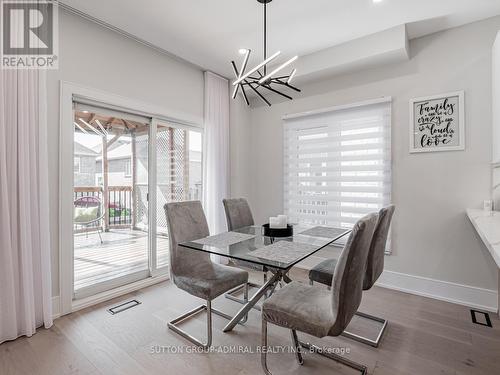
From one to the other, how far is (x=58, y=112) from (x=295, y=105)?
2.92 metres

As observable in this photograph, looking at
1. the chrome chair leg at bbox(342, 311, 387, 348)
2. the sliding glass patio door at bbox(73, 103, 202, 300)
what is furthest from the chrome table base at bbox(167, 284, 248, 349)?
the sliding glass patio door at bbox(73, 103, 202, 300)

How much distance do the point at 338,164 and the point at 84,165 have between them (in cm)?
305

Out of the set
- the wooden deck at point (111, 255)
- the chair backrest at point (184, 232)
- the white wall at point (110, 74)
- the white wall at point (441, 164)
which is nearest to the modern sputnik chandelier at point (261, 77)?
the chair backrest at point (184, 232)

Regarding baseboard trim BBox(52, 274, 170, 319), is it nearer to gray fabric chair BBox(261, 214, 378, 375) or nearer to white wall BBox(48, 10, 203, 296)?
white wall BBox(48, 10, 203, 296)

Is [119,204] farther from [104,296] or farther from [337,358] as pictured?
[337,358]

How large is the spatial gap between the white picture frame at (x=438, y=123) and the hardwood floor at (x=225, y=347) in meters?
1.69

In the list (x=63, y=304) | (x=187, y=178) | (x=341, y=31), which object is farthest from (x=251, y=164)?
(x=63, y=304)

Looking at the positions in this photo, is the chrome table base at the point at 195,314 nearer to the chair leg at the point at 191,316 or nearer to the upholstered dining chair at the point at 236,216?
the chair leg at the point at 191,316

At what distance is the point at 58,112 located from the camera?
7.99 feet

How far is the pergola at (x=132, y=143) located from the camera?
2859 mm

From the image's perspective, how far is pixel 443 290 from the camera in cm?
284

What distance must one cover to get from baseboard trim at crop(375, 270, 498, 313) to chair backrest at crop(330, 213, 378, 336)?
2049 millimetres

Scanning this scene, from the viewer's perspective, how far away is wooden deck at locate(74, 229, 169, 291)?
288cm

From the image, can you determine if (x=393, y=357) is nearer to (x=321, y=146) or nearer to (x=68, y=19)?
(x=321, y=146)
